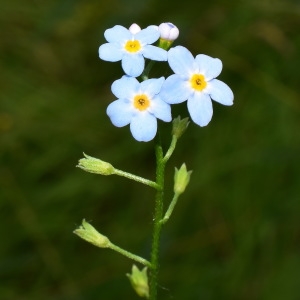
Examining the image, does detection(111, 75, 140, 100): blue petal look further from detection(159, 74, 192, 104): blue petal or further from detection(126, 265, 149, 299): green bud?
detection(126, 265, 149, 299): green bud

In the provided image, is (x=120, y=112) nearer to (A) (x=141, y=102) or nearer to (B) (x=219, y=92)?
(A) (x=141, y=102)

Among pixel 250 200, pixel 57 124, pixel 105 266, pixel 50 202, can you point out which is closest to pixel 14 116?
pixel 57 124

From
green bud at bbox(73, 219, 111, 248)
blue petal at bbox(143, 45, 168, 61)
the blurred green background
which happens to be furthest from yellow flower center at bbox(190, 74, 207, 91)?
the blurred green background

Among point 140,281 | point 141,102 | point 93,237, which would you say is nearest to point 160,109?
A: point 141,102

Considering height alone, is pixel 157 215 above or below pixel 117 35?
below

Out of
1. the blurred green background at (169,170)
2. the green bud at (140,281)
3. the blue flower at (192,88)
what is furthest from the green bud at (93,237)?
the blurred green background at (169,170)

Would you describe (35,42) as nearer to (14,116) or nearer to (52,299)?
(14,116)

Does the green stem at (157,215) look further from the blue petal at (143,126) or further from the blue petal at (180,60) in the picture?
the blue petal at (180,60)
